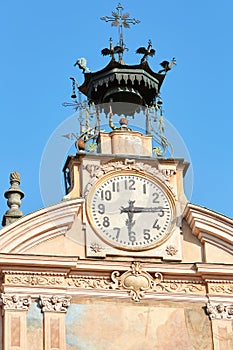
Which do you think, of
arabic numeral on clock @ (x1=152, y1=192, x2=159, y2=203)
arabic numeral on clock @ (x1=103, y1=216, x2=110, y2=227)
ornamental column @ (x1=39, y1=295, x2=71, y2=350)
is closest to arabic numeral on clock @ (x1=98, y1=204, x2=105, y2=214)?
arabic numeral on clock @ (x1=103, y1=216, x2=110, y2=227)

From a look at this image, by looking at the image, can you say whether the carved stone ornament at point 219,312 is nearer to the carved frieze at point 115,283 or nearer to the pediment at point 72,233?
the carved frieze at point 115,283

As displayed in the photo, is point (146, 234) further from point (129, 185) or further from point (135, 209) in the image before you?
point (129, 185)

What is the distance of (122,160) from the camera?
2309 centimetres

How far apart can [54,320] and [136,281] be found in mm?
1485

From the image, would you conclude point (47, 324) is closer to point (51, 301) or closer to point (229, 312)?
point (51, 301)

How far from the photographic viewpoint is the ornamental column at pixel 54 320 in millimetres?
A: 21469

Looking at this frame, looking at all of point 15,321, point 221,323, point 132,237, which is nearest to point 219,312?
point 221,323

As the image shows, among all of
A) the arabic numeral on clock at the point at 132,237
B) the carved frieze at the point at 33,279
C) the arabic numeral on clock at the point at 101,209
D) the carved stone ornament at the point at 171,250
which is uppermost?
the arabic numeral on clock at the point at 101,209

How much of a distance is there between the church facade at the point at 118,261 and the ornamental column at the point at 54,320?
15 millimetres

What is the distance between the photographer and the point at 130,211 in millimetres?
22812

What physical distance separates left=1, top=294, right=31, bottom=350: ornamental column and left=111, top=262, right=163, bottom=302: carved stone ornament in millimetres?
1495

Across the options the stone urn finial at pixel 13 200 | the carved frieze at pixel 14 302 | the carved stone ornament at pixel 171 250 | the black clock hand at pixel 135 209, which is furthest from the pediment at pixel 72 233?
the carved frieze at pixel 14 302

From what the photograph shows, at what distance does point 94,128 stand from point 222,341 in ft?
14.5

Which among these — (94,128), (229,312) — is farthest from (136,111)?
(229,312)
